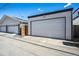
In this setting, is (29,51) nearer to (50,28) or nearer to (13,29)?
(50,28)

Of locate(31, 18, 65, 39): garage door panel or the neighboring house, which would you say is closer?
locate(31, 18, 65, 39): garage door panel

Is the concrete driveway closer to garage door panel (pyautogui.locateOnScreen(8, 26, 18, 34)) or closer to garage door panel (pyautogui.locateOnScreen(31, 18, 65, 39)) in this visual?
garage door panel (pyautogui.locateOnScreen(31, 18, 65, 39))

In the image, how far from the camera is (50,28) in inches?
461

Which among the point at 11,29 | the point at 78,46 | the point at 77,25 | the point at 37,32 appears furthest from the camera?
the point at 11,29

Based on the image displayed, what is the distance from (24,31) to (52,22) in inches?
199

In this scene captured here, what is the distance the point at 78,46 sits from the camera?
7.65 m

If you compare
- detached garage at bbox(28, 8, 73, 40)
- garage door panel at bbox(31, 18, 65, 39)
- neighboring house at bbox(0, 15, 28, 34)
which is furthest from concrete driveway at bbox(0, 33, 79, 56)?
neighboring house at bbox(0, 15, 28, 34)

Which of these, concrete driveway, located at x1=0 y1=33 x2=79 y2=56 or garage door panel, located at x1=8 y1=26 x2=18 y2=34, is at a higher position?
garage door panel, located at x1=8 y1=26 x2=18 y2=34

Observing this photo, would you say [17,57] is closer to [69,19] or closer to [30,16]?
[69,19]

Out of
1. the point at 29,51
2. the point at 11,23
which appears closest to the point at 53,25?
the point at 29,51

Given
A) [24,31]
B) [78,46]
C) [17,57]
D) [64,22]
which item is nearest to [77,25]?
[64,22]

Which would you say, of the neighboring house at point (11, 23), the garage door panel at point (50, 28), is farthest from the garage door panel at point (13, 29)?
the garage door panel at point (50, 28)

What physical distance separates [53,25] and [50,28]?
53 centimetres

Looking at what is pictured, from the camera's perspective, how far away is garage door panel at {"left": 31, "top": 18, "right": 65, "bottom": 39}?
1054 centimetres
